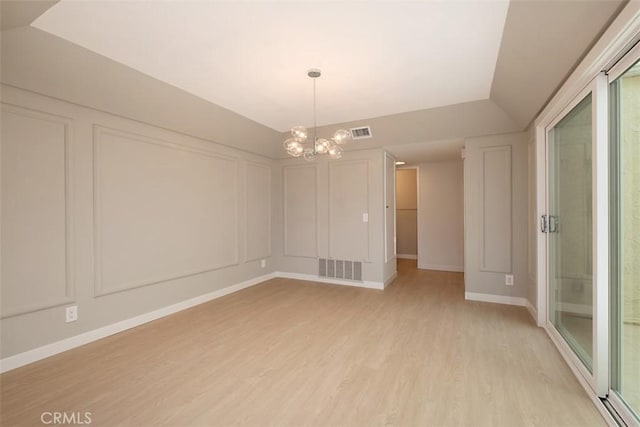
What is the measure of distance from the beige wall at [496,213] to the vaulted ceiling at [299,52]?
1.43ft

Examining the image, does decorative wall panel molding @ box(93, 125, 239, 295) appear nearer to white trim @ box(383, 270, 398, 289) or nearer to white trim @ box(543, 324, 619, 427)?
white trim @ box(383, 270, 398, 289)

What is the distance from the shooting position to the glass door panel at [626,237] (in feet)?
5.56

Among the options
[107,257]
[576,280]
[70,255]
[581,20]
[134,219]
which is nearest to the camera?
[581,20]

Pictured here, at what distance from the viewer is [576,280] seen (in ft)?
8.05

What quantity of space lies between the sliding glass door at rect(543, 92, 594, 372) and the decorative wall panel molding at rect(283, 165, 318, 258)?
11.4ft

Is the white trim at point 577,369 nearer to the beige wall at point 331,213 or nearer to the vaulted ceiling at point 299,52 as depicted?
the vaulted ceiling at point 299,52

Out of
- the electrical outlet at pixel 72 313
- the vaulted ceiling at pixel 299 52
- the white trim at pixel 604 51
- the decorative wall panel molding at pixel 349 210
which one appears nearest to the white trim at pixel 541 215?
the vaulted ceiling at pixel 299 52

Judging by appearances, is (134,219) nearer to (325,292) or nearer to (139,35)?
(139,35)

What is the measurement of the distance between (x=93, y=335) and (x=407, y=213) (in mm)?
6929

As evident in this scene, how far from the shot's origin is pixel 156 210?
3.58 m

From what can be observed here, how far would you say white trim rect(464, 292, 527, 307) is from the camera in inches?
155

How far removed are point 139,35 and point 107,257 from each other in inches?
87.8

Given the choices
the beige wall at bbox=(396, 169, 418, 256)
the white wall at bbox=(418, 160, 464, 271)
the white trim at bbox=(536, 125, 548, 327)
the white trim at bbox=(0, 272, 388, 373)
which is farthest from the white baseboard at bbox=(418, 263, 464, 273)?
the white trim at bbox=(536, 125, 548, 327)

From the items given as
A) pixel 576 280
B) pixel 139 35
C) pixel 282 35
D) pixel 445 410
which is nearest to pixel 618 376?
pixel 576 280
